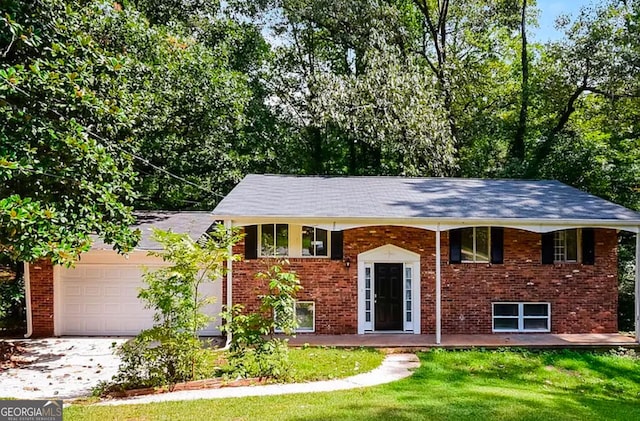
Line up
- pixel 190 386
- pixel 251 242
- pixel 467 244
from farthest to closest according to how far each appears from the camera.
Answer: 1. pixel 467 244
2. pixel 251 242
3. pixel 190 386

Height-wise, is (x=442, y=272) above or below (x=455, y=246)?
below

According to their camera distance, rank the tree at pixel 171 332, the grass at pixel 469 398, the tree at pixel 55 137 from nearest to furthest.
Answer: the grass at pixel 469 398 < the tree at pixel 171 332 < the tree at pixel 55 137

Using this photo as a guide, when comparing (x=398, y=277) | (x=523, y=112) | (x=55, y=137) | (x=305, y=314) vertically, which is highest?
(x=523, y=112)

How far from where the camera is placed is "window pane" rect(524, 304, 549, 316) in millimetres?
12891

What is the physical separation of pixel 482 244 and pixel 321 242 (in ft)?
13.7

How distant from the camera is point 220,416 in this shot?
621 centimetres

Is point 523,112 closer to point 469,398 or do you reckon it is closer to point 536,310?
point 536,310

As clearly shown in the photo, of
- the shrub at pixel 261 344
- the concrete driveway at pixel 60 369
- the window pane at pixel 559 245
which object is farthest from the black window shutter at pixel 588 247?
the concrete driveway at pixel 60 369

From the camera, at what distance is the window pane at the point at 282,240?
12742 mm

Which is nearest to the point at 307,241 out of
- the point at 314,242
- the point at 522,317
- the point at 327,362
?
the point at 314,242

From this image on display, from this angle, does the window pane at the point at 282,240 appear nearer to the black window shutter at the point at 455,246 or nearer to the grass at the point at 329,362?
the grass at the point at 329,362

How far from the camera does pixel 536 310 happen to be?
42.3 ft

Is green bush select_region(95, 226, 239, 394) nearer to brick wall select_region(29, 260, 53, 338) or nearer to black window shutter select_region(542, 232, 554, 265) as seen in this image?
brick wall select_region(29, 260, 53, 338)

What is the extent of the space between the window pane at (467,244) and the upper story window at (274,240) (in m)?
4.55
